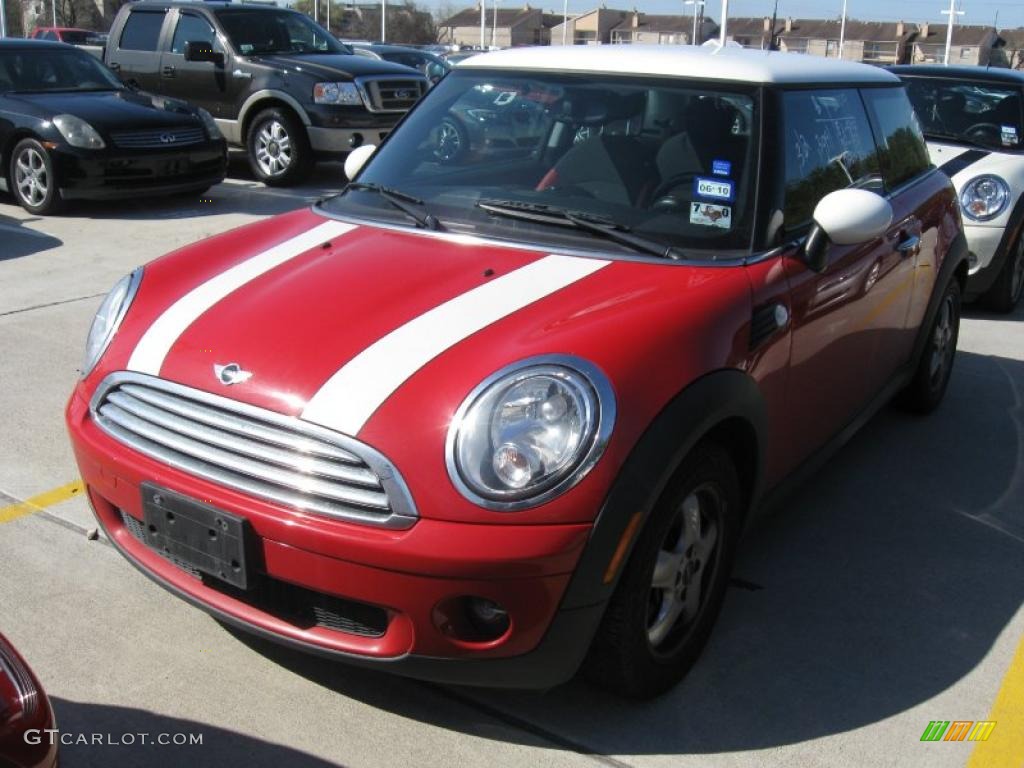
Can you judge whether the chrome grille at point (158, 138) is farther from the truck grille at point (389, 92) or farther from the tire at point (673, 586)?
the tire at point (673, 586)

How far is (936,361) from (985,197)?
2.51 m

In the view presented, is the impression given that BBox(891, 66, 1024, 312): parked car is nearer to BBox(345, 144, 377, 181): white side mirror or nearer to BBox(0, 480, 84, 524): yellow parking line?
BBox(345, 144, 377, 181): white side mirror

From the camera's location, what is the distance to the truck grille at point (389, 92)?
11055 millimetres

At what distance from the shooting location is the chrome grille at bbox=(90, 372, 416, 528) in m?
2.39

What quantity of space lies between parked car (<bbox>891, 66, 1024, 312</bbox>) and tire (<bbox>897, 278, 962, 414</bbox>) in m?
2.07

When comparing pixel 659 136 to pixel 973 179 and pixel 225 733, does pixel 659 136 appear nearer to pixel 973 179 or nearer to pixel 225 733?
pixel 225 733

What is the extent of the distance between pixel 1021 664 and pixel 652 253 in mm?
1571

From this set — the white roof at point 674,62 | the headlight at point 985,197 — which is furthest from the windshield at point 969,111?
the white roof at point 674,62

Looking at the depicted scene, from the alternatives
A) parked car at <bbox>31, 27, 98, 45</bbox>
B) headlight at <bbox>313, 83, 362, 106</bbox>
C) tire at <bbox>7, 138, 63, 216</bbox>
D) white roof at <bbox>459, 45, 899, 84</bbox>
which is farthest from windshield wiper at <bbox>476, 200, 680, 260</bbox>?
parked car at <bbox>31, 27, 98, 45</bbox>

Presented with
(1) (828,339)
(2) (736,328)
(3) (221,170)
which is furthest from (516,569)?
(3) (221,170)

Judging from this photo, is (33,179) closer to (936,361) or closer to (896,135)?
(896,135)

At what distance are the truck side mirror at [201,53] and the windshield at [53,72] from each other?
1.21 m

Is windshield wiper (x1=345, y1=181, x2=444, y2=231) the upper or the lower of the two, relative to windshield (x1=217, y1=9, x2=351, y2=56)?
lower

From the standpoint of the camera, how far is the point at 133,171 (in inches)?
361
